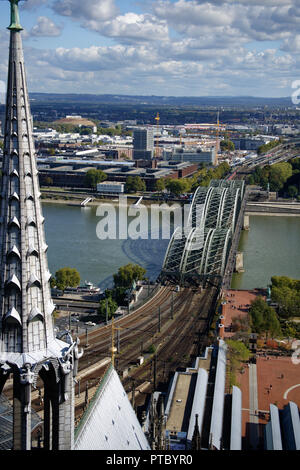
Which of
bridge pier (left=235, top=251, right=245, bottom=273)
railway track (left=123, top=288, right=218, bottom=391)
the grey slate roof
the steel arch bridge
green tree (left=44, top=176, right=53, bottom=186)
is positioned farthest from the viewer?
green tree (left=44, top=176, right=53, bottom=186)

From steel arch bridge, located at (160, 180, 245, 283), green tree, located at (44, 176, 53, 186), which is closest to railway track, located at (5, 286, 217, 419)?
steel arch bridge, located at (160, 180, 245, 283)

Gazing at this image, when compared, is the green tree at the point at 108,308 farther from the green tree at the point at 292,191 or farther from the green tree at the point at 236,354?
the green tree at the point at 292,191

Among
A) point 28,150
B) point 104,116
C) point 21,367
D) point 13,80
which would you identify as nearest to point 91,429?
point 21,367

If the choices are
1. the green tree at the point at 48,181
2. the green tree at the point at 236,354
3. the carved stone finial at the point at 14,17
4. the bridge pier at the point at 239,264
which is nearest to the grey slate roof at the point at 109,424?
the carved stone finial at the point at 14,17

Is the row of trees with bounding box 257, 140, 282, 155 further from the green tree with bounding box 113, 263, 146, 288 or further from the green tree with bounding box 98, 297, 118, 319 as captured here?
the green tree with bounding box 98, 297, 118, 319

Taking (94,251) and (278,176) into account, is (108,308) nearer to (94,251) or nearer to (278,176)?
(94,251)
